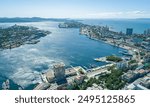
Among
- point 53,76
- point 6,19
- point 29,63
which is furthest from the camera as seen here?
point 6,19

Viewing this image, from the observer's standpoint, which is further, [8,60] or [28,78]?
[8,60]

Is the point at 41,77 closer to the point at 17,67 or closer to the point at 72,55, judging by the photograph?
the point at 17,67

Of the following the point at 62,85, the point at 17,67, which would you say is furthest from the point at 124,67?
the point at 17,67

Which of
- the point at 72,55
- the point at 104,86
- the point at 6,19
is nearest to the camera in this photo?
the point at 104,86

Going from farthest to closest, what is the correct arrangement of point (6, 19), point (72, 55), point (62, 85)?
1. point (6, 19)
2. point (72, 55)
3. point (62, 85)

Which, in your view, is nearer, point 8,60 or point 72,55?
point 8,60

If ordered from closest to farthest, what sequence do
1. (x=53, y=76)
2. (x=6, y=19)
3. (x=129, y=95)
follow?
(x=129, y=95) < (x=53, y=76) < (x=6, y=19)

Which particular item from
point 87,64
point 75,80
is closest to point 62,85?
point 75,80

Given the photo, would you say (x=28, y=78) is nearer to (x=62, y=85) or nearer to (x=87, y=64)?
(x=62, y=85)

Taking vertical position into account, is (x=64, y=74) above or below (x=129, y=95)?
below
